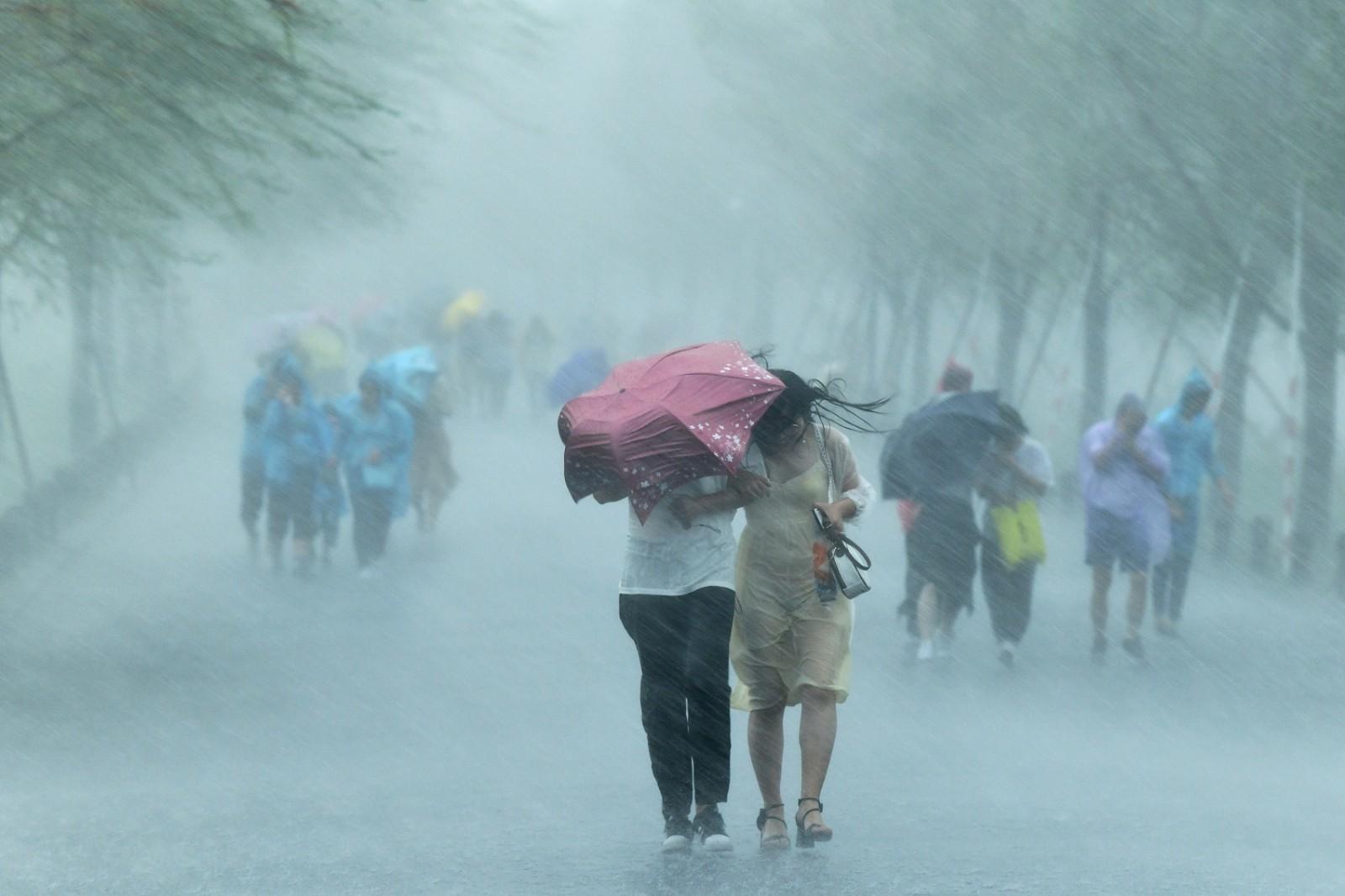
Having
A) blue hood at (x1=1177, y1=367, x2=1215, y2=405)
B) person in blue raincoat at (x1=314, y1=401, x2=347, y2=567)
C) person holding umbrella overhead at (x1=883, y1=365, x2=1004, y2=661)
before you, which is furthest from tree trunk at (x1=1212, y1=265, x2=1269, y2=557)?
person in blue raincoat at (x1=314, y1=401, x2=347, y2=567)

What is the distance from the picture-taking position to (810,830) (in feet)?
20.0

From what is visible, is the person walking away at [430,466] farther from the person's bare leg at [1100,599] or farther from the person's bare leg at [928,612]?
the person's bare leg at [1100,599]

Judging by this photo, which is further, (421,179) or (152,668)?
(421,179)

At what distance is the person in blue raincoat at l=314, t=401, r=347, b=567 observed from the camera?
44.8 ft

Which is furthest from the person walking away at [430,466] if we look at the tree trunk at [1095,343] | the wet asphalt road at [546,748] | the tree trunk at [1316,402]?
the tree trunk at [1095,343]

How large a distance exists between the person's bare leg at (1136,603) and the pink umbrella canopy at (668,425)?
18.6ft

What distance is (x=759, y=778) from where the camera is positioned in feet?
20.4

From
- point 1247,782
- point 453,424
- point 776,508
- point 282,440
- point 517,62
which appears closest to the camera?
point 776,508

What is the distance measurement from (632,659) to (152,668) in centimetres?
259

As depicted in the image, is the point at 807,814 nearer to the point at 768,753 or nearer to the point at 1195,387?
the point at 768,753

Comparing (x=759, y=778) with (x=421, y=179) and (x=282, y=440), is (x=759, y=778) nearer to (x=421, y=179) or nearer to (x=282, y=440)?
(x=282, y=440)

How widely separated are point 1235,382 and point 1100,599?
7452mm

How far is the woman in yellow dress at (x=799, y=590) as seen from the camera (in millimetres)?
6031

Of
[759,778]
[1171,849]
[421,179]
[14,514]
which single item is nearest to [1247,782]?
[1171,849]
